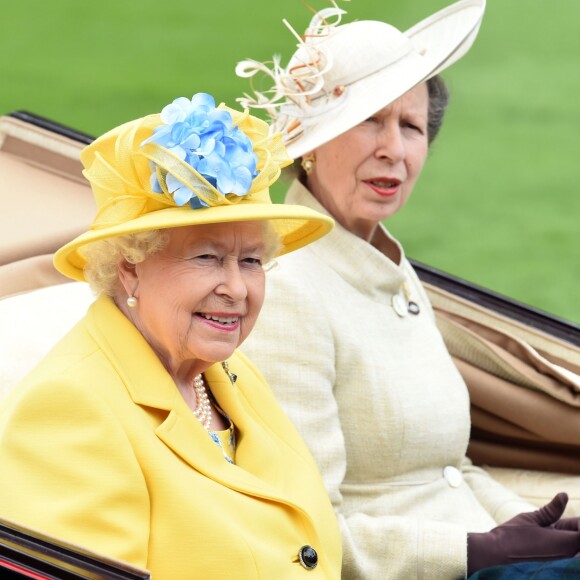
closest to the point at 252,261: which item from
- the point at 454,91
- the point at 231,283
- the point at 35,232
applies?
the point at 231,283

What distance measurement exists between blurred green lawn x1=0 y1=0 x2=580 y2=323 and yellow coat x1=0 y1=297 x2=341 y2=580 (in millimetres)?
4161

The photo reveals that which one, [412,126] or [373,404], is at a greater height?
[412,126]

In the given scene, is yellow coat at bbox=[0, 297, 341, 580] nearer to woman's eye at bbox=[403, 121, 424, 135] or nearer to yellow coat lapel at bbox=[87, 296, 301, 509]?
yellow coat lapel at bbox=[87, 296, 301, 509]

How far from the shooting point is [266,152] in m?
2.21

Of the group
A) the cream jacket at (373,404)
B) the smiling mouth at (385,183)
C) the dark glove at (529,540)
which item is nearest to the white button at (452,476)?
the cream jacket at (373,404)

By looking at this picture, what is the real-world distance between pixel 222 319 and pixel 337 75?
1.06 metres

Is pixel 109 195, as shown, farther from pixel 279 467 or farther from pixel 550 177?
pixel 550 177

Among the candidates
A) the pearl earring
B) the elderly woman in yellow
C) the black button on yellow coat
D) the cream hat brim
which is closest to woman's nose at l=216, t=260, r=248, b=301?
the elderly woman in yellow

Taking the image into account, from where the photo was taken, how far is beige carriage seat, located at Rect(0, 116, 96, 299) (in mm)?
3059

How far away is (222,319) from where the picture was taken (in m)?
2.17

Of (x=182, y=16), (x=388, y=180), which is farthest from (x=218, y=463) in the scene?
(x=182, y=16)

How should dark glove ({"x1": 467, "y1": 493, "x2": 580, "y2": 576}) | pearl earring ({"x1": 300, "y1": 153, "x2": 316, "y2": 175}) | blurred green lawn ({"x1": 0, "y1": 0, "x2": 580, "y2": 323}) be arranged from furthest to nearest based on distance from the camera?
blurred green lawn ({"x1": 0, "y1": 0, "x2": 580, "y2": 323}) → pearl earring ({"x1": 300, "y1": 153, "x2": 316, "y2": 175}) → dark glove ({"x1": 467, "y1": 493, "x2": 580, "y2": 576})

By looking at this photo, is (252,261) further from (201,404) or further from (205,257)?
(201,404)

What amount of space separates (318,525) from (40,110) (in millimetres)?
5865
